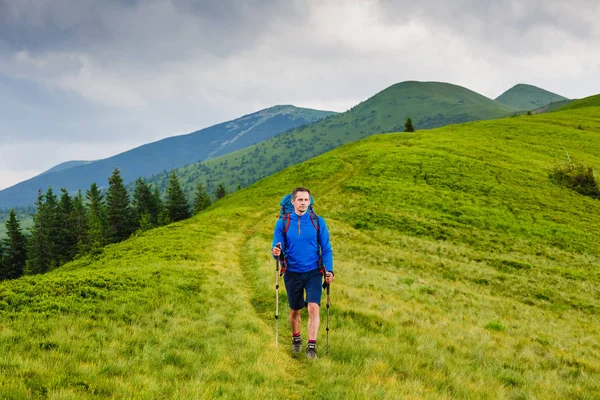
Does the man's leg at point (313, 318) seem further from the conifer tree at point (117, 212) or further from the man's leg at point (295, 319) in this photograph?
the conifer tree at point (117, 212)

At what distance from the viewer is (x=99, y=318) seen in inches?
353

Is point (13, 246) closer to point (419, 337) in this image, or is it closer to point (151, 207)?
point (151, 207)

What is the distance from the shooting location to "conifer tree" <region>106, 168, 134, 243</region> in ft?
244

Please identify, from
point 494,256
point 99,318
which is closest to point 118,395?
point 99,318

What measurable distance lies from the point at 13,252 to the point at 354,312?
8567 cm

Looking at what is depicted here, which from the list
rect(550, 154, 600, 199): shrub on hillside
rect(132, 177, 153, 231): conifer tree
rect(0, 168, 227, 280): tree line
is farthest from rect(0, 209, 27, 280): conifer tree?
rect(550, 154, 600, 199): shrub on hillside

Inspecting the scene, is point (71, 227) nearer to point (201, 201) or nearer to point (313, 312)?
point (201, 201)

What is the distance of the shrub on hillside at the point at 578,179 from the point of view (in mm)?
40625

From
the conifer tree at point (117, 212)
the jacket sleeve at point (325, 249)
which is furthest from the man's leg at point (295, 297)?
the conifer tree at point (117, 212)

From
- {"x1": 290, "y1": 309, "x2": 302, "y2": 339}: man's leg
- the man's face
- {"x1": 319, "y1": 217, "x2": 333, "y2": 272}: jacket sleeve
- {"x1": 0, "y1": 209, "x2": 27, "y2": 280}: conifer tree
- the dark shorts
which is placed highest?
the man's face

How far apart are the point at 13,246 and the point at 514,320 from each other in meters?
88.8

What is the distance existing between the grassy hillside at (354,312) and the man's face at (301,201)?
3.44 meters

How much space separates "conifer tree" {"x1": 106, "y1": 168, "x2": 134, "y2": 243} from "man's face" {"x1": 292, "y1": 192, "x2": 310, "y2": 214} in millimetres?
76819

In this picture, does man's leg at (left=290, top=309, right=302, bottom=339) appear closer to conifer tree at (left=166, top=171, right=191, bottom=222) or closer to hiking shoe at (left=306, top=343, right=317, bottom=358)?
hiking shoe at (left=306, top=343, right=317, bottom=358)
